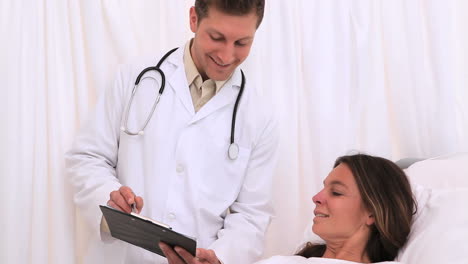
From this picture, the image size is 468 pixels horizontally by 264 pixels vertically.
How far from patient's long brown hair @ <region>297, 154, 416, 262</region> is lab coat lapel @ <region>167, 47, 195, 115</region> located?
1.70 feet

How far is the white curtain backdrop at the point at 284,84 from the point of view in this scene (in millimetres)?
1992

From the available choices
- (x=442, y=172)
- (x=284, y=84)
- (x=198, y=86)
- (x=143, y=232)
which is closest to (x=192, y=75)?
(x=198, y=86)

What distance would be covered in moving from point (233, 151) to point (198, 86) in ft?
0.79

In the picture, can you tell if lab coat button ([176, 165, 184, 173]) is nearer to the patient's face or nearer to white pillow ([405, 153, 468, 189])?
the patient's face

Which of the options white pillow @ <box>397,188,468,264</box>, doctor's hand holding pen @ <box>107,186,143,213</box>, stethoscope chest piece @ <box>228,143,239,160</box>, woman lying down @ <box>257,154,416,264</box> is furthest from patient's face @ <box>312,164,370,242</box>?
doctor's hand holding pen @ <box>107,186,143,213</box>

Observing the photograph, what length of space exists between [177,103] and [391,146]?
2.85 ft

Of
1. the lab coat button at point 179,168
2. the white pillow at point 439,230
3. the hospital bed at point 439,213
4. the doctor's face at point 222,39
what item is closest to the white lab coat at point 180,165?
the lab coat button at point 179,168

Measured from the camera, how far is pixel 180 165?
5.92 ft

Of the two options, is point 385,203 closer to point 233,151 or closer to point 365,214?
point 365,214

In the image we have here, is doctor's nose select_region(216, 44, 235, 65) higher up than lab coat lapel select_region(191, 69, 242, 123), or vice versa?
doctor's nose select_region(216, 44, 235, 65)

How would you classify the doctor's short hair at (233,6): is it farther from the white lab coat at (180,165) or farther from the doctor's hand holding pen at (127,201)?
the doctor's hand holding pen at (127,201)

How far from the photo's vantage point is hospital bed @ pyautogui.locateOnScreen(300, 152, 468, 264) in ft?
5.10

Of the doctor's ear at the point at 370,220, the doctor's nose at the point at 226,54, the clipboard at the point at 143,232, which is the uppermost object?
the doctor's nose at the point at 226,54

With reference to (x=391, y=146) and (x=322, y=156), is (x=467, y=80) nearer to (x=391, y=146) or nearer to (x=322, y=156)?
(x=391, y=146)
